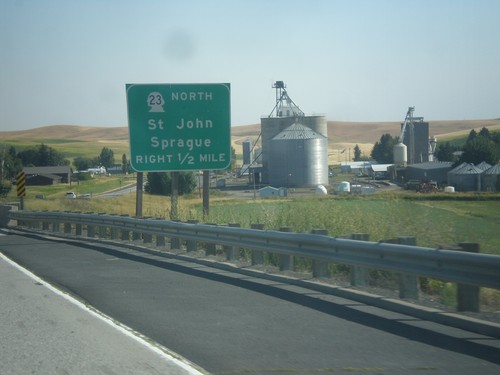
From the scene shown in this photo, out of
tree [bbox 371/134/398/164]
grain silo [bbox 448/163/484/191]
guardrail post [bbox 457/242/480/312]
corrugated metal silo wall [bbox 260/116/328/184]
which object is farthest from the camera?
tree [bbox 371/134/398/164]

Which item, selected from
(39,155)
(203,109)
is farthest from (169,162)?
(39,155)

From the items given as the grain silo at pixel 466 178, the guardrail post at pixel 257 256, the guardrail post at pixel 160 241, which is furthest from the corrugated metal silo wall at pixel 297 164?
the guardrail post at pixel 257 256

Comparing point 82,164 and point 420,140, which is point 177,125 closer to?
point 420,140

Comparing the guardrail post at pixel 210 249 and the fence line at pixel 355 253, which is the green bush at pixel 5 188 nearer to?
the fence line at pixel 355 253

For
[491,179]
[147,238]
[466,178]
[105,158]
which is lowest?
[147,238]

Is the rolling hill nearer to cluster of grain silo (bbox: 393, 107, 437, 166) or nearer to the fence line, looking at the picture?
cluster of grain silo (bbox: 393, 107, 437, 166)

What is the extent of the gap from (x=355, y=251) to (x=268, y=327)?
2445mm

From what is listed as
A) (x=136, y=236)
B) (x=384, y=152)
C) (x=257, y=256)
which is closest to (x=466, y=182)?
(x=136, y=236)

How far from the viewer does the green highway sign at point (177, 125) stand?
21391 mm

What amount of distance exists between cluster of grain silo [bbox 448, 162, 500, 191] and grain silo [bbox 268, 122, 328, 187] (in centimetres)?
2288

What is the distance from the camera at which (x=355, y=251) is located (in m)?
10.8

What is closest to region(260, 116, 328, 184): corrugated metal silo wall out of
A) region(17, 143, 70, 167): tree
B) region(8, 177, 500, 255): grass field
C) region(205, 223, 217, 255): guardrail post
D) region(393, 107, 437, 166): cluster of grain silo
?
region(393, 107, 437, 166): cluster of grain silo

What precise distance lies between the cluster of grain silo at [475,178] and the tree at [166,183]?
21.4m

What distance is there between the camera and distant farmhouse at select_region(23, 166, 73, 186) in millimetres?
71938
